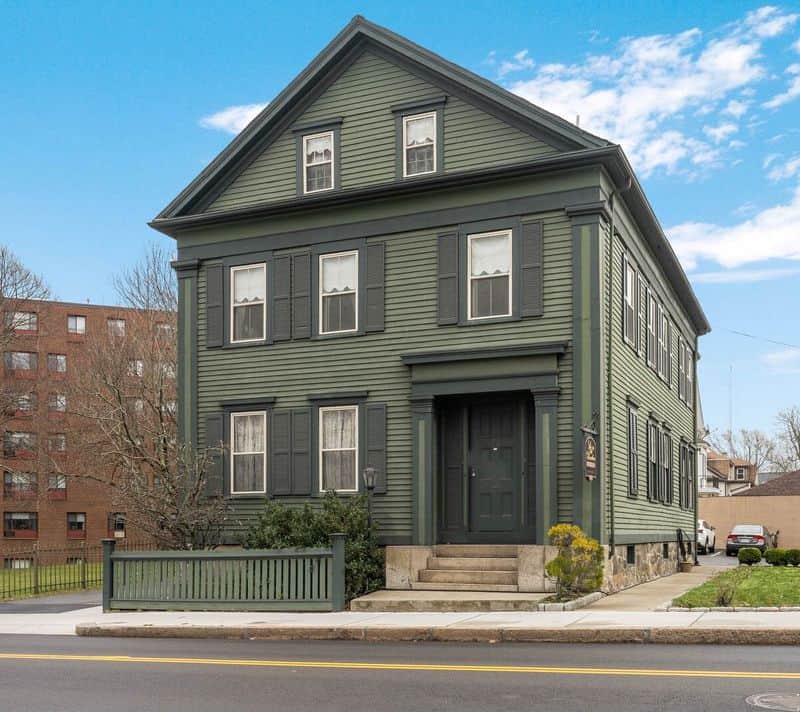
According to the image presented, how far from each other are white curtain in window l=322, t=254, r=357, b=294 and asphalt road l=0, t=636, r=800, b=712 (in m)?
9.91

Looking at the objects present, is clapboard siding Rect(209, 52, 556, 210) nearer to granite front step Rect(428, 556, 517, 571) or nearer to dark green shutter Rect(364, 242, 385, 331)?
dark green shutter Rect(364, 242, 385, 331)

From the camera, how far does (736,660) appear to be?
11172 mm

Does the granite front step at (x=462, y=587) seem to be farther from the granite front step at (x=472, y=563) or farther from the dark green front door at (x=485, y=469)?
the dark green front door at (x=485, y=469)

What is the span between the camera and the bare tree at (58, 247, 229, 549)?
22.6m

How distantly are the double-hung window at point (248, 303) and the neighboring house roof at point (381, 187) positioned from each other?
1197mm

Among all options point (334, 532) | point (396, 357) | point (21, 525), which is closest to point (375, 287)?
point (396, 357)

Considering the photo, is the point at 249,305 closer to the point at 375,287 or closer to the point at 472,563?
the point at 375,287

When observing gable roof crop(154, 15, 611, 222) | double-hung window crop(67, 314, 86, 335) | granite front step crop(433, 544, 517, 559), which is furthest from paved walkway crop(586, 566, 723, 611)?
double-hung window crop(67, 314, 86, 335)

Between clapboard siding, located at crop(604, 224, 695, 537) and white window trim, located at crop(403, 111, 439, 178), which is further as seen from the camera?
white window trim, located at crop(403, 111, 439, 178)

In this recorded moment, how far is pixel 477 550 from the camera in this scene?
20312 millimetres

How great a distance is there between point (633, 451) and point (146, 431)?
21.1m

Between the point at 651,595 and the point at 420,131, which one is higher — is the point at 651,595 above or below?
below

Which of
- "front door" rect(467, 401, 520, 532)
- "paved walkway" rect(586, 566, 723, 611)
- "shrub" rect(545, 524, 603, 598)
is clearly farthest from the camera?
"front door" rect(467, 401, 520, 532)

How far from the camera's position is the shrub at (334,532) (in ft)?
64.7
